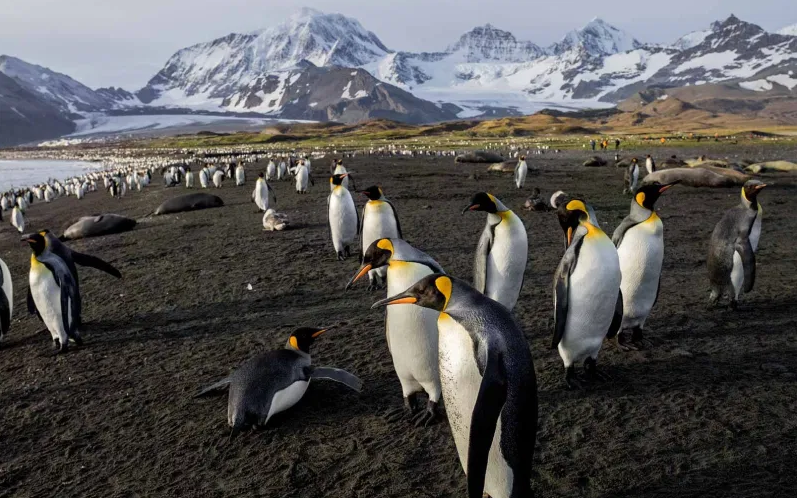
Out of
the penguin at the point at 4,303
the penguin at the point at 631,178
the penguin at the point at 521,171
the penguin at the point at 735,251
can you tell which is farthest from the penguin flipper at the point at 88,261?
the penguin at the point at 631,178

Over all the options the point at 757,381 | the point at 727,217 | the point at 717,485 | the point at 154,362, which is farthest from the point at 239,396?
the point at 727,217

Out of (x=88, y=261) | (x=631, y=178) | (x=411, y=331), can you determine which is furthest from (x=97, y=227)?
(x=631, y=178)

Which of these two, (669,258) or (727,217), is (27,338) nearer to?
(727,217)

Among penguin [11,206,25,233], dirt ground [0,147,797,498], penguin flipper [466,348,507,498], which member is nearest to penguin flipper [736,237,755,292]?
dirt ground [0,147,797,498]

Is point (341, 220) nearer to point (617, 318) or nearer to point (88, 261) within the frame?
point (88, 261)

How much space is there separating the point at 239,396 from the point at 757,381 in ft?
12.4

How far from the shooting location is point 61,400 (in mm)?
4543

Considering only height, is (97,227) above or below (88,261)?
below

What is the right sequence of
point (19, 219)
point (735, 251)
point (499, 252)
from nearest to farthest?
point (499, 252)
point (735, 251)
point (19, 219)

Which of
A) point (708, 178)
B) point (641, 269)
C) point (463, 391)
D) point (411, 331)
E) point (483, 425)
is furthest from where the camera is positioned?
point (708, 178)

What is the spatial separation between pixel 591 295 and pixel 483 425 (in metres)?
1.95

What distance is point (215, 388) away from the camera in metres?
4.32

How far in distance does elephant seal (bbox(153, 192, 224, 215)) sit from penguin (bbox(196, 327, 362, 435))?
42.0ft

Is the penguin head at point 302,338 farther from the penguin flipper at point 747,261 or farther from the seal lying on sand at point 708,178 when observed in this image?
the seal lying on sand at point 708,178
